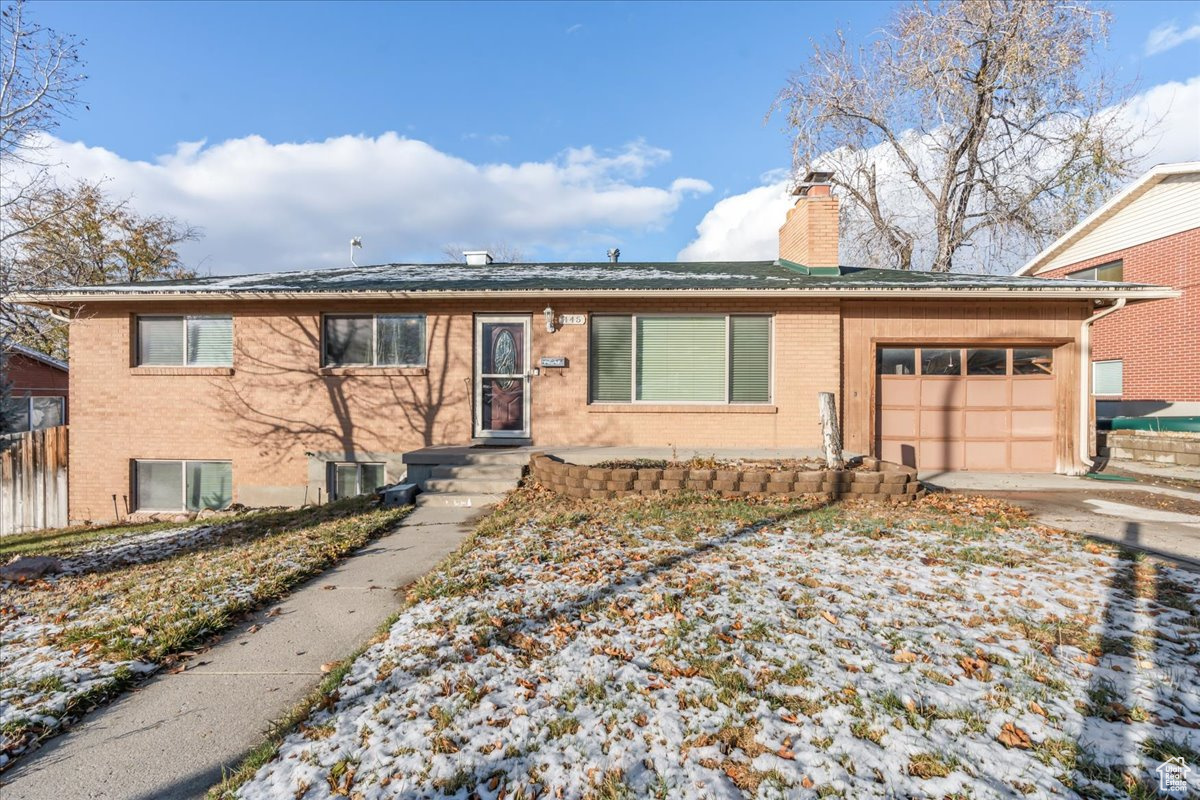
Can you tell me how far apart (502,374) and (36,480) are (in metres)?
8.62

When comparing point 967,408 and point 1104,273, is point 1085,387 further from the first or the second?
point 1104,273

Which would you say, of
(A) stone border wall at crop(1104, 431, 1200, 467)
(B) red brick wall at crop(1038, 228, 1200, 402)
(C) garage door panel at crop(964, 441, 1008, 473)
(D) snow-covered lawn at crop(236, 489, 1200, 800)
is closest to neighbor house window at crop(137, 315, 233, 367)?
(D) snow-covered lawn at crop(236, 489, 1200, 800)

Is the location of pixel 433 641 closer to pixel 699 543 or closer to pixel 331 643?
pixel 331 643

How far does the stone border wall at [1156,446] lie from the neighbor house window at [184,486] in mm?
16623

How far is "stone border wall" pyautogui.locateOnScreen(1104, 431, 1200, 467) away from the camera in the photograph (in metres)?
9.53

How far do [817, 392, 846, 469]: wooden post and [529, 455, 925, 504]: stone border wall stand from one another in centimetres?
27

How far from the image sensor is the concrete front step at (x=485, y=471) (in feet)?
26.3

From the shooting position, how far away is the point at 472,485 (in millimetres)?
7855

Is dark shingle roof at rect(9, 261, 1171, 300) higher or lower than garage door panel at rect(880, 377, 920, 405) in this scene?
higher

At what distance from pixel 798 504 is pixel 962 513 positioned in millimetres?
1864

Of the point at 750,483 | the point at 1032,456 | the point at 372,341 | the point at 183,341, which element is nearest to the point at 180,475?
the point at 183,341

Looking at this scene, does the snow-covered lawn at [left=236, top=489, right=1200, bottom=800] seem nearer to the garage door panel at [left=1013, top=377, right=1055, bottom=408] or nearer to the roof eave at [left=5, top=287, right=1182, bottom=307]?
the roof eave at [left=5, top=287, right=1182, bottom=307]

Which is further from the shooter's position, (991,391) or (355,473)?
(355,473)

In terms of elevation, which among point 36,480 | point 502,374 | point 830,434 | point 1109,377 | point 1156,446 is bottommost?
point 36,480
